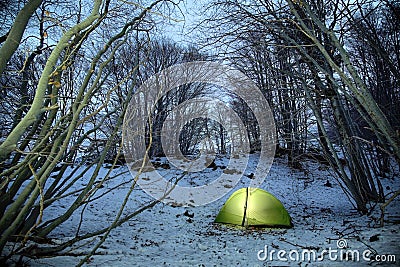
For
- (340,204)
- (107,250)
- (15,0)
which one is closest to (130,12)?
(15,0)

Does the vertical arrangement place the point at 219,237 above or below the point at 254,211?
below

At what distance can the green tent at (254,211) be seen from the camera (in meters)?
6.17

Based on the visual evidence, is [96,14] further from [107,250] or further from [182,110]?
[182,110]

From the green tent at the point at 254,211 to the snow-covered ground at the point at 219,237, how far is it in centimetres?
24

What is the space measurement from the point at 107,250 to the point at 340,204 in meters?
6.90

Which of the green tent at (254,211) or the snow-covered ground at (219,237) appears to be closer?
the snow-covered ground at (219,237)

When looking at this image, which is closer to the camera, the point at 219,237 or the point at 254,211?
the point at 219,237

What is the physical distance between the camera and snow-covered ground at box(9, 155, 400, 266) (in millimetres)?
3797

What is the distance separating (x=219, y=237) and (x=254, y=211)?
1.21 m

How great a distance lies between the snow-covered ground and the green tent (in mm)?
242

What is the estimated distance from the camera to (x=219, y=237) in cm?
552

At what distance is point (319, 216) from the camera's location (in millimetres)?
6965

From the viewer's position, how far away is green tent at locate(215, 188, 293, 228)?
6.17 m

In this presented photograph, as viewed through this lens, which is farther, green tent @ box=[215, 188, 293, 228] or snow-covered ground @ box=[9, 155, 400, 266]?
green tent @ box=[215, 188, 293, 228]
